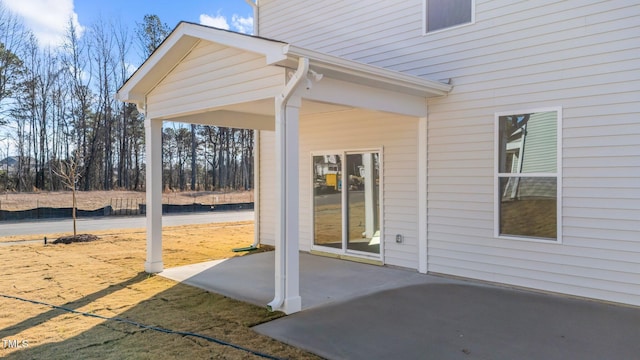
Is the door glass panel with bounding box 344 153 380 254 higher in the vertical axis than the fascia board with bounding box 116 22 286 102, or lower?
lower

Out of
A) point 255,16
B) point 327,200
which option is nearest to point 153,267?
point 327,200

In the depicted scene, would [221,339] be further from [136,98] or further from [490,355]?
[136,98]

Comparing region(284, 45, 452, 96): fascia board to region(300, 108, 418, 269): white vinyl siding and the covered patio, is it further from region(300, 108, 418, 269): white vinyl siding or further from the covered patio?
region(300, 108, 418, 269): white vinyl siding

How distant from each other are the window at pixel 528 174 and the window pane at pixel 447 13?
169 cm

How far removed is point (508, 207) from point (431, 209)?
117 centimetres

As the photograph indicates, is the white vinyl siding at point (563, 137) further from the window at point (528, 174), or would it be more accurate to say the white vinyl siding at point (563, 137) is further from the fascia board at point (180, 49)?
the fascia board at point (180, 49)

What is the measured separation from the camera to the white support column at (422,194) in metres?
6.47

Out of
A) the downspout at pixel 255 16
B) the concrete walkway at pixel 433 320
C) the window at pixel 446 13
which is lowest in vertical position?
the concrete walkway at pixel 433 320

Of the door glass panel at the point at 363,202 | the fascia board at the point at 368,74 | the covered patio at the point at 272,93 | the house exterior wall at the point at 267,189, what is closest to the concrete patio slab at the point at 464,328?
the covered patio at the point at 272,93

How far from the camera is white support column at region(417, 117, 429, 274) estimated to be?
21.2 ft

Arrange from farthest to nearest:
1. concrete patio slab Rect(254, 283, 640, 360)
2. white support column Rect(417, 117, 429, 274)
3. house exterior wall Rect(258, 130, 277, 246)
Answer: house exterior wall Rect(258, 130, 277, 246) < white support column Rect(417, 117, 429, 274) < concrete patio slab Rect(254, 283, 640, 360)

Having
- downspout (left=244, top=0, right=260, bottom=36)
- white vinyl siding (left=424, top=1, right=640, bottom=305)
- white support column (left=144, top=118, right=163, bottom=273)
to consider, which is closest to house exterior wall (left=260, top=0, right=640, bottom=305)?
white vinyl siding (left=424, top=1, right=640, bottom=305)

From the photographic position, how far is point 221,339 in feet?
12.6

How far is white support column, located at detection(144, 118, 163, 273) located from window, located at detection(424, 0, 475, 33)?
4.75 metres
